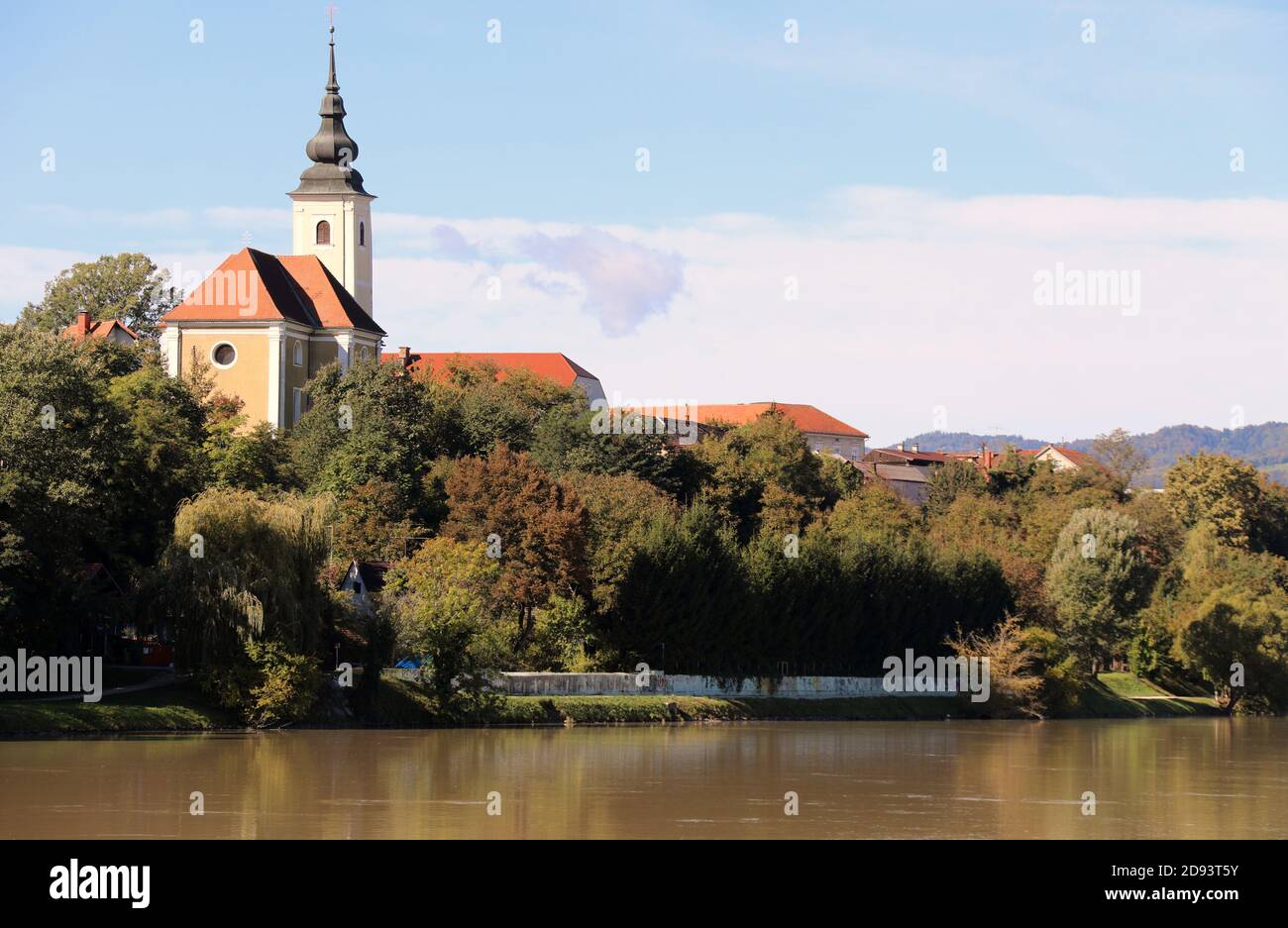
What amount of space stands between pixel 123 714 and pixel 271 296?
5133 centimetres

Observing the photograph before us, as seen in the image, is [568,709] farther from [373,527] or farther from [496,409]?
[496,409]

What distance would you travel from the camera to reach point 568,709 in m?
62.7

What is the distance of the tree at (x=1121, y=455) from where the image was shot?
5723 inches

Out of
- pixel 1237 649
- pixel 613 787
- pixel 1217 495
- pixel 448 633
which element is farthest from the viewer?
pixel 1217 495

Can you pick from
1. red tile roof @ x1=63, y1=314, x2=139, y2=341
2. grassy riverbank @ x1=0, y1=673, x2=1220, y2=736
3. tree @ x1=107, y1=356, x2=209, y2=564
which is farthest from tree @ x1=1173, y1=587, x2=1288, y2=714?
red tile roof @ x1=63, y1=314, x2=139, y2=341

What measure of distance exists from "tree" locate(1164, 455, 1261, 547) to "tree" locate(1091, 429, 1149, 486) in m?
13.3

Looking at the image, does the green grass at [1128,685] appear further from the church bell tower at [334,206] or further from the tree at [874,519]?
the church bell tower at [334,206]

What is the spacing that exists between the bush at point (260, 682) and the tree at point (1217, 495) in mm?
89041

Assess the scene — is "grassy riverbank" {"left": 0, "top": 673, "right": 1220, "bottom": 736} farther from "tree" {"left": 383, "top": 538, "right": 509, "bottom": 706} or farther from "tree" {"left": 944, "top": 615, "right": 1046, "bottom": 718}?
"tree" {"left": 944, "top": 615, "right": 1046, "bottom": 718}

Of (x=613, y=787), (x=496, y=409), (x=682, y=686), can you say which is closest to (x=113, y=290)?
(x=496, y=409)

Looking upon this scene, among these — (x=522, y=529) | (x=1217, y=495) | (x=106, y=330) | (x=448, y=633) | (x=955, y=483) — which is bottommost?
(x=448, y=633)

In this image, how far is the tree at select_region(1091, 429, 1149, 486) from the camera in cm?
14538
